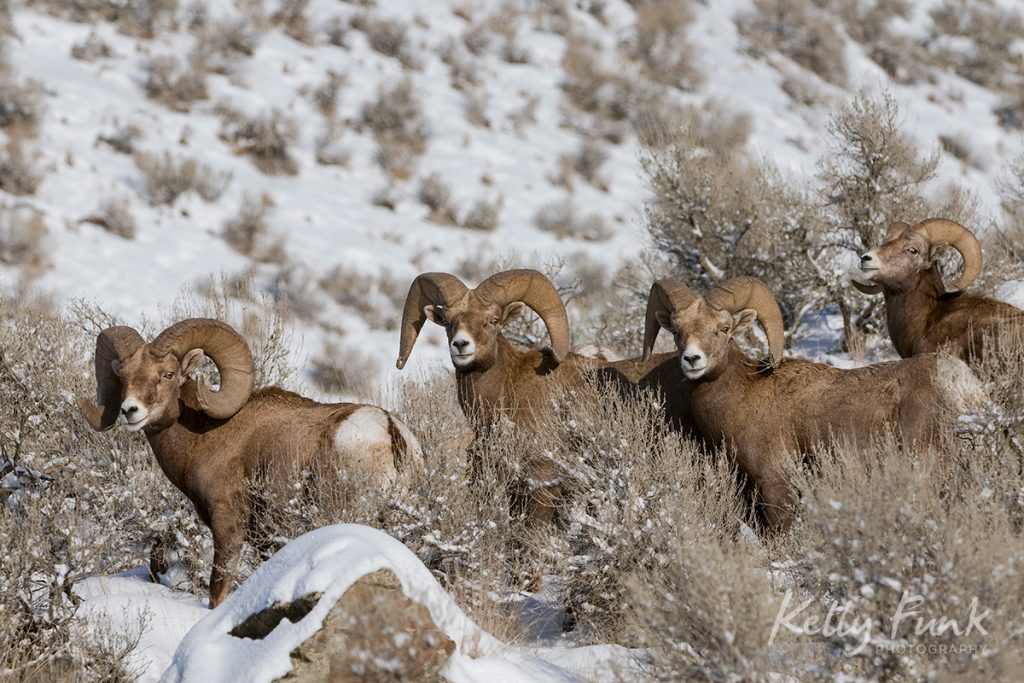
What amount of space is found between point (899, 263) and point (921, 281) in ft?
0.70

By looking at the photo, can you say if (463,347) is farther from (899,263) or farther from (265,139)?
(265,139)

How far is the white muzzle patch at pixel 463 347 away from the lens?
8.02 m

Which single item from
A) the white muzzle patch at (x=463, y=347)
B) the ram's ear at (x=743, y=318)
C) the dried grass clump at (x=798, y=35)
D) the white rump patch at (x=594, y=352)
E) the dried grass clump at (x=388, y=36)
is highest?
the ram's ear at (x=743, y=318)

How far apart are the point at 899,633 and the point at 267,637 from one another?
8.51 ft

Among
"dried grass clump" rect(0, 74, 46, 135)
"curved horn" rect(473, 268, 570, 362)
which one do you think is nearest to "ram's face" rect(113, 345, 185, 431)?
"curved horn" rect(473, 268, 570, 362)

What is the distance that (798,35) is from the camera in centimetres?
2945

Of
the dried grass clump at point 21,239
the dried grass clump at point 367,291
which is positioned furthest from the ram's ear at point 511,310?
the dried grass clump at point 21,239

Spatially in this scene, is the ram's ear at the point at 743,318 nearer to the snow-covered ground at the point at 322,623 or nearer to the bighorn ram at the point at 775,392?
the bighorn ram at the point at 775,392

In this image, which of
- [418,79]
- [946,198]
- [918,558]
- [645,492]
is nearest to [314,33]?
[418,79]

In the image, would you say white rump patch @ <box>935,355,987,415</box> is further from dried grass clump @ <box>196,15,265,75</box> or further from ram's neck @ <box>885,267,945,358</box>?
dried grass clump @ <box>196,15,265,75</box>

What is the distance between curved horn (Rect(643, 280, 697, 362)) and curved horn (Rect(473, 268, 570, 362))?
59 centimetres

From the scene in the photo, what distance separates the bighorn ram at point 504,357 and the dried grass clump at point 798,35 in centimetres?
2180

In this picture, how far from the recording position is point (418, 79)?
24250mm

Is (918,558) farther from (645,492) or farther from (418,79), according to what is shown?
(418,79)
